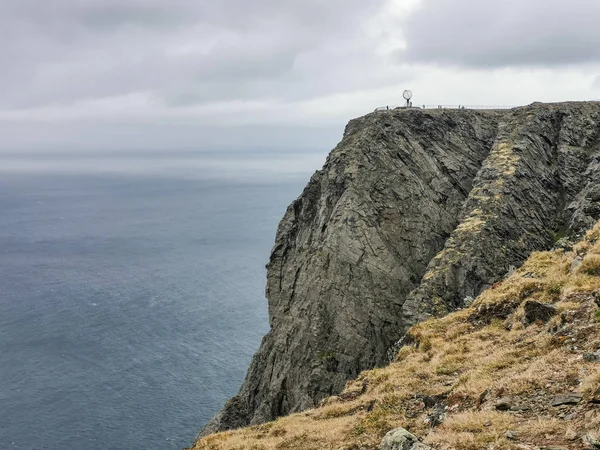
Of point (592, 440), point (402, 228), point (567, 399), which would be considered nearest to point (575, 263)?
point (567, 399)

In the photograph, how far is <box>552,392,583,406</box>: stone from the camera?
1575 centimetres

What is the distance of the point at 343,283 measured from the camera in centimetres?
4953

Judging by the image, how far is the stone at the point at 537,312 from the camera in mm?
25609

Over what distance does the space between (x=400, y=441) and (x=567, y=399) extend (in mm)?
5346

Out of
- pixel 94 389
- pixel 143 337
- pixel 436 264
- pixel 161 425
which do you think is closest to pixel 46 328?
pixel 143 337

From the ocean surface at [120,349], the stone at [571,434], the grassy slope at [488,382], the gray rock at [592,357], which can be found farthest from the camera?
the ocean surface at [120,349]

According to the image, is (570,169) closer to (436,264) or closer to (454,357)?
(436,264)

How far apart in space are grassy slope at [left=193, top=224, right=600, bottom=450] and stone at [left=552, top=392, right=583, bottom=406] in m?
0.25

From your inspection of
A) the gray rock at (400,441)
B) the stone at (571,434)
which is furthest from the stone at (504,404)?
the stone at (571,434)

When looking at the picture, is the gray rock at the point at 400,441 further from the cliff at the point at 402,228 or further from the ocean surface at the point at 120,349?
the ocean surface at the point at 120,349

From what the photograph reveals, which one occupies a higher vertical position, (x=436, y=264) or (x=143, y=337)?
(x=436, y=264)

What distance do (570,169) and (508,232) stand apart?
14117mm

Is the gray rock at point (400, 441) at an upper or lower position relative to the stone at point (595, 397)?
lower

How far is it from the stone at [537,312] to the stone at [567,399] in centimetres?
986
